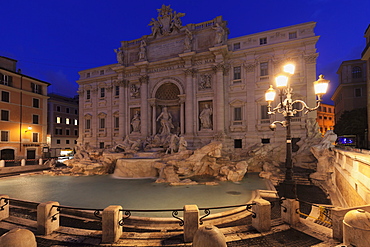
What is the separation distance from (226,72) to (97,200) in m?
17.9

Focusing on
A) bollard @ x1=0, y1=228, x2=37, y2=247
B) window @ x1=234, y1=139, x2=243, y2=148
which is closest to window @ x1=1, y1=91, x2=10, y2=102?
bollard @ x1=0, y1=228, x2=37, y2=247

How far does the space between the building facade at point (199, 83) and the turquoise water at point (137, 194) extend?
8.62 meters

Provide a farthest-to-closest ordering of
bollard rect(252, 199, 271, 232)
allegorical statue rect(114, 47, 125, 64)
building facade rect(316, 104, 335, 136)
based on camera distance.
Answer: building facade rect(316, 104, 335, 136), allegorical statue rect(114, 47, 125, 64), bollard rect(252, 199, 271, 232)

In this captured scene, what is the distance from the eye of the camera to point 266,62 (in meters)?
19.6

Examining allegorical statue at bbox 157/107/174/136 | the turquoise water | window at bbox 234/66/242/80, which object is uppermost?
window at bbox 234/66/242/80

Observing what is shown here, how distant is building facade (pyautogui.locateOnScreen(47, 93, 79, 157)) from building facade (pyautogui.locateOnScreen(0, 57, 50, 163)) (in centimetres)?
818

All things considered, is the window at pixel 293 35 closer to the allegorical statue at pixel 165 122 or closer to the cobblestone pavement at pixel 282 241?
the allegorical statue at pixel 165 122

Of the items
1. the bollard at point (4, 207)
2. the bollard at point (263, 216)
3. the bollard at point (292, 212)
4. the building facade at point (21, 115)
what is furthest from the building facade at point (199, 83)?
the bollard at point (4, 207)

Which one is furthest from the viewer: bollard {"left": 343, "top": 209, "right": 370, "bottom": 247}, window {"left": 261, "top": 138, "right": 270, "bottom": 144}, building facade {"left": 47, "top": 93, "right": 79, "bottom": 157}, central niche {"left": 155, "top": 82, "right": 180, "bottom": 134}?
building facade {"left": 47, "top": 93, "right": 79, "bottom": 157}

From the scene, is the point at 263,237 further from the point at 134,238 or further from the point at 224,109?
the point at 224,109

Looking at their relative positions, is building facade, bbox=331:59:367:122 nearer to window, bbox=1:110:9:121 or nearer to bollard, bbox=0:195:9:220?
bollard, bbox=0:195:9:220

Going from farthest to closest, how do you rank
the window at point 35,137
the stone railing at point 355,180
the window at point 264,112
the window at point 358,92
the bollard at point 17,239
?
the window at point 358,92 < the window at point 35,137 < the window at point 264,112 < the stone railing at point 355,180 < the bollard at point 17,239

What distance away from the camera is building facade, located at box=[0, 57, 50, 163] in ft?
Answer: 78.0

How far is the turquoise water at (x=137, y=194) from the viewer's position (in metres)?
8.72
